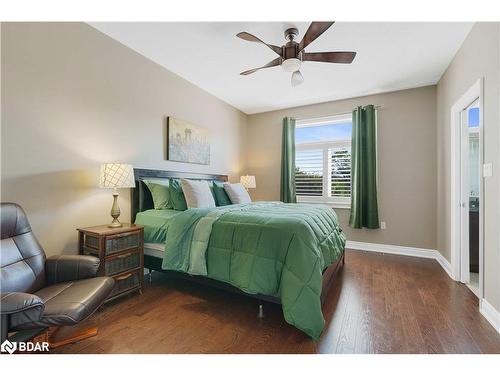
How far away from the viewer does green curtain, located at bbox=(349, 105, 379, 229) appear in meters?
3.97

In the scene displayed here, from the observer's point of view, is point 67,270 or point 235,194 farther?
point 235,194

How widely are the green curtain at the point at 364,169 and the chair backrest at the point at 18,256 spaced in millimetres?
4135

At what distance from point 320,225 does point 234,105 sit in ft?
11.3

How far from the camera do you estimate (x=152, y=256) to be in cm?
257

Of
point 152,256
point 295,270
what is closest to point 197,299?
point 152,256

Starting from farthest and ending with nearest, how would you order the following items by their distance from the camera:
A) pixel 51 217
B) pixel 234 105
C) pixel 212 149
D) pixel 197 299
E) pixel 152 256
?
pixel 234 105, pixel 212 149, pixel 152 256, pixel 197 299, pixel 51 217

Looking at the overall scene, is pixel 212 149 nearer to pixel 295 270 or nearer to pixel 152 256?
pixel 152 256

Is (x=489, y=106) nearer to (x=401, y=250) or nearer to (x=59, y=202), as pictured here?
(x=401, y=250)

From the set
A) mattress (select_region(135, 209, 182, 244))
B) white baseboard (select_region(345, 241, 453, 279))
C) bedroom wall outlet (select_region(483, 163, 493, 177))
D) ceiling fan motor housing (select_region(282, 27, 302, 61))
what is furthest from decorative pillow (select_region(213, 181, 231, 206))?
bedroom wall outlet (select_region(483, 163, 493, 177))

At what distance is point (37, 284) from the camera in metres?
1.64

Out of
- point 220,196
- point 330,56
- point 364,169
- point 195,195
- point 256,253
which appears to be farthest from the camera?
point 364,169

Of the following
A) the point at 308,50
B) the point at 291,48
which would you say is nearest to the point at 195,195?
the point at 291,48

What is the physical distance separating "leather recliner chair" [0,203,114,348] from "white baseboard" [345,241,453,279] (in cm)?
391

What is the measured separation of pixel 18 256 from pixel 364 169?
14.5 feet
